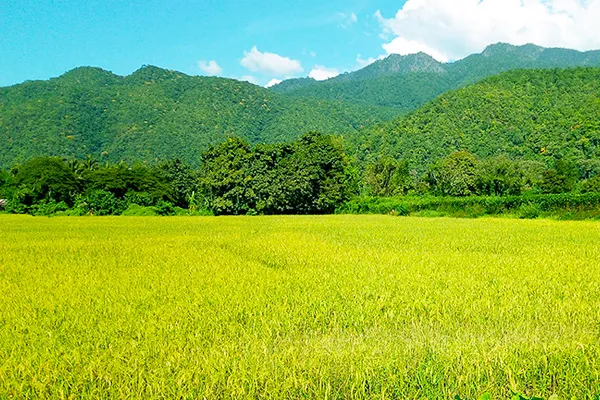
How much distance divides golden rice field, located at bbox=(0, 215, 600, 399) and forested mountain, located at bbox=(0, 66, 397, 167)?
85.3m

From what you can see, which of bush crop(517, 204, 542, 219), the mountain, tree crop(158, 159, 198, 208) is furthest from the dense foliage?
the mountain

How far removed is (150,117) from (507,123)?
9433 cm

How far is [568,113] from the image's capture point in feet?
257

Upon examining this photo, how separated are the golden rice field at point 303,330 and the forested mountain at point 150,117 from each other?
85336 millimetres

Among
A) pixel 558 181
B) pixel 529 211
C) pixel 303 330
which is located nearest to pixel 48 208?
pixel 529 211

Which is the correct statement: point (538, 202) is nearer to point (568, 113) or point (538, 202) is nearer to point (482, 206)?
point (482, 206)

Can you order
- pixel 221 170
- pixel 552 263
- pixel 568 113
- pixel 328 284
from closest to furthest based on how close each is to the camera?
pixel 328 284
pixel 552 263
pixel 221 170
pixel 568 113

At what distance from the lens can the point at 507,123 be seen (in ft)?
272

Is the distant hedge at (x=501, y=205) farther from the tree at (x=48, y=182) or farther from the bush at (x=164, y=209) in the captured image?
the tree at (x=48, y=182)

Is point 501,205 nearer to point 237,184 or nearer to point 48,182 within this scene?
point 237,184

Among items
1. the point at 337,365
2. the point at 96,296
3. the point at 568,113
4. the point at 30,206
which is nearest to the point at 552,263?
the point at 337,365

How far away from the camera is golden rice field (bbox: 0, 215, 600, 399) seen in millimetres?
2969

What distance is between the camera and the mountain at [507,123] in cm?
7388

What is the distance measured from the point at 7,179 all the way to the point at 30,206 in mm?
17549
